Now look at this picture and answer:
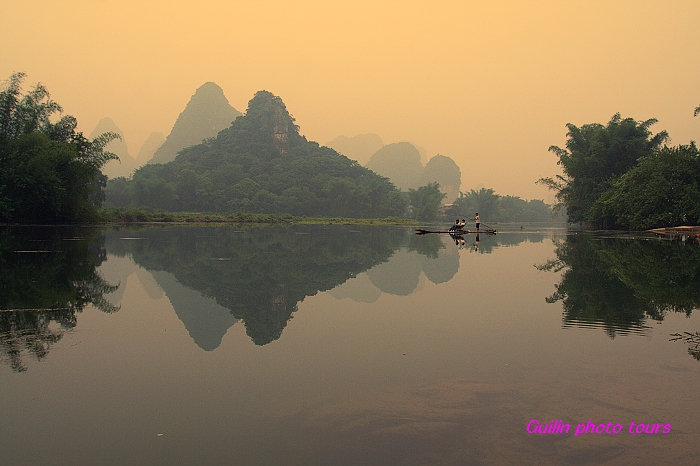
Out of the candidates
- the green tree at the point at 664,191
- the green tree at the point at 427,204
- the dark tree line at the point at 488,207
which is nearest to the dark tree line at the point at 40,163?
the green tree at the point at 664,191

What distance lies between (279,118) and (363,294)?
118 meters

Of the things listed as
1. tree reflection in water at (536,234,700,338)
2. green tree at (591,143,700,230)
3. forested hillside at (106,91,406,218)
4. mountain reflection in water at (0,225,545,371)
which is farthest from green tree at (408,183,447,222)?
tree reflection in water at (536,234,700,338)

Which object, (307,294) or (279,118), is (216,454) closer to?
(307,294)

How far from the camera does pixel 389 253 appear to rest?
779 inches

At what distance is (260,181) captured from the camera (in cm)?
9444

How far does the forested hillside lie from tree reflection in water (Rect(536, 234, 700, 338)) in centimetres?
7163

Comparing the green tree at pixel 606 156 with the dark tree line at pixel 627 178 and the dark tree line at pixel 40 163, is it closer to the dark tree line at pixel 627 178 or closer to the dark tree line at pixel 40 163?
the dark tree line at pixel 627 178

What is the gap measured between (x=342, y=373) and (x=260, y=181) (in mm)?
91525

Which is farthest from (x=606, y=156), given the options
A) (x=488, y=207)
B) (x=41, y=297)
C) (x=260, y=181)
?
(x=488, y=207)

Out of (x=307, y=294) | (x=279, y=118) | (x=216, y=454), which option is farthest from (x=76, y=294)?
(x=279, y=118)

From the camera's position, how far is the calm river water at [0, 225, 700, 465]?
3.51 m

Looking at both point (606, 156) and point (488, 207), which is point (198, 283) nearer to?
point (606, 156)

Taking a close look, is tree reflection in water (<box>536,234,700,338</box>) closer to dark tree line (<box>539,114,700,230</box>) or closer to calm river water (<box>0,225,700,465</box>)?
calm river water (<box>0,225,700,465</box>)

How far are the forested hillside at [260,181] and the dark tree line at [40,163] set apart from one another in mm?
43106
